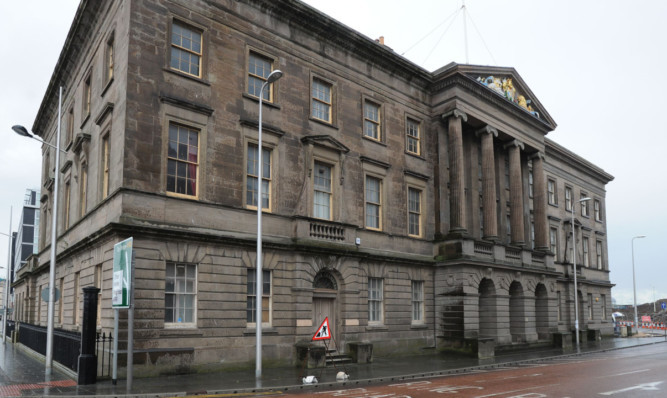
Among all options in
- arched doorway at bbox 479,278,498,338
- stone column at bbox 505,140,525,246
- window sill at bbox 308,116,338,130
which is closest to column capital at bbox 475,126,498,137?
stone column at bbox 505,140,525,246

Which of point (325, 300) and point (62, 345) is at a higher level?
point (325, 300)

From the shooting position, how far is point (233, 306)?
2073 cm

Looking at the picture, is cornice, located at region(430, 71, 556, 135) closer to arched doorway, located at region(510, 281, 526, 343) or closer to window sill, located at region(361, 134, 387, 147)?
window sill, located at region(361, 134, 387, 147)

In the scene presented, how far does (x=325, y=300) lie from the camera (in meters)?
24.6

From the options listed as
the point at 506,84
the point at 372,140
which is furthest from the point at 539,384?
the point at 506,84

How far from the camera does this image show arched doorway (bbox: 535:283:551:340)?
36625mm

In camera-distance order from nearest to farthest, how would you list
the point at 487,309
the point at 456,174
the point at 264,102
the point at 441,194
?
the point at 264,102 → the point at 456,174 → the point at 441,194 → the point at 487,309

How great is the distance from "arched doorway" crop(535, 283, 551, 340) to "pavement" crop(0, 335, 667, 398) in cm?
1160

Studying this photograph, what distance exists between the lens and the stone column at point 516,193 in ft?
118

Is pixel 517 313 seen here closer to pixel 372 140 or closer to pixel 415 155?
pixel 415 155

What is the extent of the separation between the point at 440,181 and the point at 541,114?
12441mm

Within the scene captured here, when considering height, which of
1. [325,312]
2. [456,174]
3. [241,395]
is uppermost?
[456,174]

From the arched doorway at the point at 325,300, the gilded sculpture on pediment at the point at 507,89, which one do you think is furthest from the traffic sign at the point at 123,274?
the gilded sculpture on pediment at the point at 507,89

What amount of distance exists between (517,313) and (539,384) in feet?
58.6
